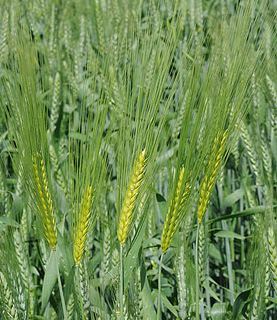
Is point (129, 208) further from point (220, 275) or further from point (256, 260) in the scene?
point (220, 275)

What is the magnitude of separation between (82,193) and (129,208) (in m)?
0.07

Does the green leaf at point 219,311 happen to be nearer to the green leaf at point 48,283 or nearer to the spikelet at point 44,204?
the green leaf at point 48,283

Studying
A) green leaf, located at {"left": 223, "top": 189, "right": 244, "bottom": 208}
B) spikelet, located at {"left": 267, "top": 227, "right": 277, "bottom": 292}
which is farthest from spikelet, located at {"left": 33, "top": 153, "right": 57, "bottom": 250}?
green leaf, located at {"left": 223, "top": 189, "right": 244, "bottom": 208}

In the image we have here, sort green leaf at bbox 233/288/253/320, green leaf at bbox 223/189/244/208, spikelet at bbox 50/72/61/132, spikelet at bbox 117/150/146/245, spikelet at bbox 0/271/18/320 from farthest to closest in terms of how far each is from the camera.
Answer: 1. spikelet at bbox 50/72/61/132
2. green leaf at bbox 223/189/244/208
3. green leaf at bbox 233/288/253/320
4. spikelet at bbox 0/271/18/320
5. spikelet at bbox 117/150/146/245

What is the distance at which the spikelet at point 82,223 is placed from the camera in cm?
72

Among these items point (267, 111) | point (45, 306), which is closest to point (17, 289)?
point (45, 306)

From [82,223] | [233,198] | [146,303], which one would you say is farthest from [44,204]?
[233,198]

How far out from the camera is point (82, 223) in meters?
0.72

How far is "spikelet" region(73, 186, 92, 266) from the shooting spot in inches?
28.2

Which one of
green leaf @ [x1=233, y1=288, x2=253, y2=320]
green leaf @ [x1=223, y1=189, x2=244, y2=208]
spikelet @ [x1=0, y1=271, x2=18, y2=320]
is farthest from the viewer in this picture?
green leaf @ [x1=223, y1=189, x2=244, y2=208]

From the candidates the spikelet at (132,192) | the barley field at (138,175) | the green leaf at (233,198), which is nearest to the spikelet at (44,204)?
the barley field at (138,175)

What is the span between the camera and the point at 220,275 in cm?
136

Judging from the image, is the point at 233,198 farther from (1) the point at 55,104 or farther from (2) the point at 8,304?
(2) the point at 8,304

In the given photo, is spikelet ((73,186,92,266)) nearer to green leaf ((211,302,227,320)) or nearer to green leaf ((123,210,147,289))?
green leaf ((123,210,147,289))
